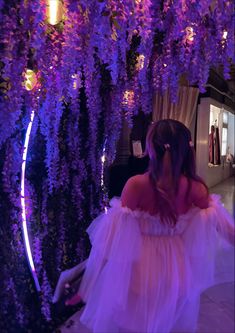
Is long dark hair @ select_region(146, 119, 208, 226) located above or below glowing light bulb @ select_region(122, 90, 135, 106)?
below

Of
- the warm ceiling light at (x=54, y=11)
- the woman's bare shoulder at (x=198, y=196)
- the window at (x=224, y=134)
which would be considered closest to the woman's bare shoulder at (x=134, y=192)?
the woman's bare shoulder at (x=198, y=196)

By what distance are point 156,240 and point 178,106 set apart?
17.7 feet

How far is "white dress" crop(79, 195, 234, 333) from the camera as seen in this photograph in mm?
1761

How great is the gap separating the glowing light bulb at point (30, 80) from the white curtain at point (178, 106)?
180 inches

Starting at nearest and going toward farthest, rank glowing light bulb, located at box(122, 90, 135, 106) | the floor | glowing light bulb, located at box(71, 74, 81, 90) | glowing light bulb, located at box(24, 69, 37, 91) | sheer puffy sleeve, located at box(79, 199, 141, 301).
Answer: sheer puffy sleeve, located at box(79, 199, 141, 301)
glowing light bulb, located at box(24, 69, 37, 91)
glowing light bulb, located at box(71, 74, 81, 90)
the floor
glowing light bulb, located at box(122, 90, 135, 106)

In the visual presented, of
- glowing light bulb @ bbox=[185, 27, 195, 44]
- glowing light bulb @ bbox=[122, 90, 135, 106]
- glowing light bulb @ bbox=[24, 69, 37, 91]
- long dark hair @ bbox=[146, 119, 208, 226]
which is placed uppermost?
glowing light bulb @ bbox=[185, 27, 195, 44]

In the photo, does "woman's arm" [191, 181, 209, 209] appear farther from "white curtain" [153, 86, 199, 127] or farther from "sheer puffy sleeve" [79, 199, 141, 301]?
"white curtain" [153, 86, 199, 127]

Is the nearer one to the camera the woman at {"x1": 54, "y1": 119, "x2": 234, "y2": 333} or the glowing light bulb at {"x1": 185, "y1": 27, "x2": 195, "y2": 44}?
the woman at {"x1": 54, "y1": 119, "x2": 234, "y2": 333}

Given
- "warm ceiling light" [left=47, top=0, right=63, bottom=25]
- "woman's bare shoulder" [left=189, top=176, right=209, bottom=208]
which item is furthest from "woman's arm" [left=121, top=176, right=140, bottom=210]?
"warm ceiling light" [left=47, top=0, right=63, bottom=25]

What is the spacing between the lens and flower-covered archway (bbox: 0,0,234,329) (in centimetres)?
216

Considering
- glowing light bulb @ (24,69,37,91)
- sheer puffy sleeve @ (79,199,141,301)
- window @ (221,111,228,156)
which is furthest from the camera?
window @ (221,111,228,156)

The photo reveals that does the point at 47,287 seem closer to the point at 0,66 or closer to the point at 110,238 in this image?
the point at 110,238

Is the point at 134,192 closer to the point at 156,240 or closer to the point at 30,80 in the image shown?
the point at 156,240

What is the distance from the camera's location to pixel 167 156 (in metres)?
1.77
